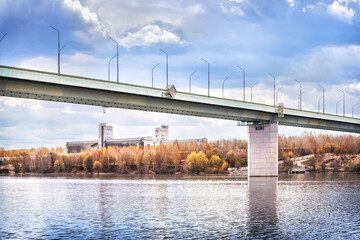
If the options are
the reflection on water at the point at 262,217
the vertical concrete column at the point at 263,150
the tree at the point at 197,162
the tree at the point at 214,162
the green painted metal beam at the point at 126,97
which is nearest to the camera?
the reflection on water at the point at 262,217

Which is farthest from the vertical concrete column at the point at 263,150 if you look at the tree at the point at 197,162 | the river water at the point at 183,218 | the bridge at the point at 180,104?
the tree at the point at 197,162

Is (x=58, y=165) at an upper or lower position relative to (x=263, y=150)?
lower

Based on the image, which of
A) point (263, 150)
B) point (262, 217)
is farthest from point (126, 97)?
point (262, 217)

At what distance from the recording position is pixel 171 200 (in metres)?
44.2

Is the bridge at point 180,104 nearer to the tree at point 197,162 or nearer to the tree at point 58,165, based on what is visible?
the tree at point 197,162

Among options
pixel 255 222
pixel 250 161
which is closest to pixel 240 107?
pixel 250 161

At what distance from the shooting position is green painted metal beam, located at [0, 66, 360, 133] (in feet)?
175

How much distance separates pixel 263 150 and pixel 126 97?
3442 centimetres

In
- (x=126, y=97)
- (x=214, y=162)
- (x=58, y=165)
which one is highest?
(x=126, y=97)

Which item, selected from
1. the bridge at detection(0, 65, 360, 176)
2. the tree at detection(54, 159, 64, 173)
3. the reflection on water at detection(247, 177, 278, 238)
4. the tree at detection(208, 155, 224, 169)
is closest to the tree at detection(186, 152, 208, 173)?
the tree at detection(208, 155, 224, 169)

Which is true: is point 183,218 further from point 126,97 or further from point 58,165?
point 58,165

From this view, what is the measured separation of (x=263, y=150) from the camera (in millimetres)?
88625

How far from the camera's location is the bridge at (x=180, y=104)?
177 feet

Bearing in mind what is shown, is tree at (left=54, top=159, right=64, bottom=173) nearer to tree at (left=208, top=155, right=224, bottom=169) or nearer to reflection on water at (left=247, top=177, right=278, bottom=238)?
tree at (left=208, top=155, right=224, bottom=169)
